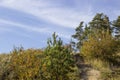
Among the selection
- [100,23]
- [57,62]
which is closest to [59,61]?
[57,62]

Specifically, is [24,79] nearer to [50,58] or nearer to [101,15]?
[50,58]

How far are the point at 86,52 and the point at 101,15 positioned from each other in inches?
539

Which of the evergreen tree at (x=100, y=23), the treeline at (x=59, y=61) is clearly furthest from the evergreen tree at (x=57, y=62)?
the evergreen tree at (x=100, y=23)

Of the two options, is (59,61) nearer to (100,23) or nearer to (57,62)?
(57,62)

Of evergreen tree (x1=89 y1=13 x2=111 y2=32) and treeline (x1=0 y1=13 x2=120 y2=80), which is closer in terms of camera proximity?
treeline (x1=0 y1=13 x2=120 y2=80)

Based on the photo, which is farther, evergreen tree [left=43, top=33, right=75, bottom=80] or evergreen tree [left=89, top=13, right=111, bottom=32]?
evergreen tree [left=89, top=13, right=111, bottom=32]

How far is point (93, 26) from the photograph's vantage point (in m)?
49.2

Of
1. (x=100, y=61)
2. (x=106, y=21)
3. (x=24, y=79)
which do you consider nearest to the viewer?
(x=24, y=79)

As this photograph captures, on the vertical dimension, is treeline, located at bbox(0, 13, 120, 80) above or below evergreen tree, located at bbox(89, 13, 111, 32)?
below

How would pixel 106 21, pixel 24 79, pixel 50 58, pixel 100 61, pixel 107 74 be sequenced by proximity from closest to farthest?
pixel 24 79, pixel 50 58, pixel 107 74, pixel 100 61, pixel 106 21

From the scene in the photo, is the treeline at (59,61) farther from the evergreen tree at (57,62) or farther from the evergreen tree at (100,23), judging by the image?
the evergreen tree at (100,23)

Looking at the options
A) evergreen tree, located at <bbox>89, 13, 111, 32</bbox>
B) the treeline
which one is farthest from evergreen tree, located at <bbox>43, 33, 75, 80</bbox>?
evergreen tree, located at <bbox>89, 13, 111, 32</bbox>

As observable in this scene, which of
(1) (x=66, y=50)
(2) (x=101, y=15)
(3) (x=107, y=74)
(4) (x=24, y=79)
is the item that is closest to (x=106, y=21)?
(2) (x=101, y=15)

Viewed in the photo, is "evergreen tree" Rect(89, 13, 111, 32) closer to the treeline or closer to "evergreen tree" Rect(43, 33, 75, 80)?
the treeline
